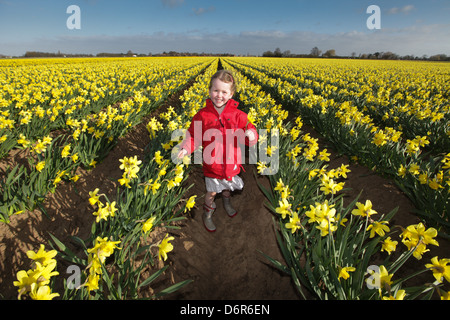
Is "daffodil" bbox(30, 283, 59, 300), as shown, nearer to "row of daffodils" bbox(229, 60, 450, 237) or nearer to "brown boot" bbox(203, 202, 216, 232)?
"brown boot" bbox(203, 202, 216, 232)

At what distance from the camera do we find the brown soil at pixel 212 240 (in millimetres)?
1988

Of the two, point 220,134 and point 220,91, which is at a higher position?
point 220,91

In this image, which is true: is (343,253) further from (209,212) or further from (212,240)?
(209,212)

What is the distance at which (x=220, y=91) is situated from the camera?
92.7 inches

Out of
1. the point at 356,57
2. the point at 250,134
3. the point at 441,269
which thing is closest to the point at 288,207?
the point at 441,269

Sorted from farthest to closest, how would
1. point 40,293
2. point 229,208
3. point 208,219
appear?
1. point 229,208
2. point 208,219
3. point 40,293

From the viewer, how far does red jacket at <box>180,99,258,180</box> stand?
8.25 ft

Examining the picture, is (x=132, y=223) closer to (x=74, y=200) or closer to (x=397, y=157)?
(x=74, y=200)

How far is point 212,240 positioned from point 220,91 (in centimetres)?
188

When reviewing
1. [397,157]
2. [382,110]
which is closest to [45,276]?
[397,157]

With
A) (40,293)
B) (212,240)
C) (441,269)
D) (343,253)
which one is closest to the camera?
(40,293)

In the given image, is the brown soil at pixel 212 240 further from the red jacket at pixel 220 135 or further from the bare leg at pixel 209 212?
the red jacket at pixel 220 135

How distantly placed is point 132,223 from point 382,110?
25.5ft

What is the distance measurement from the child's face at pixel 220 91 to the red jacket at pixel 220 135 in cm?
10
